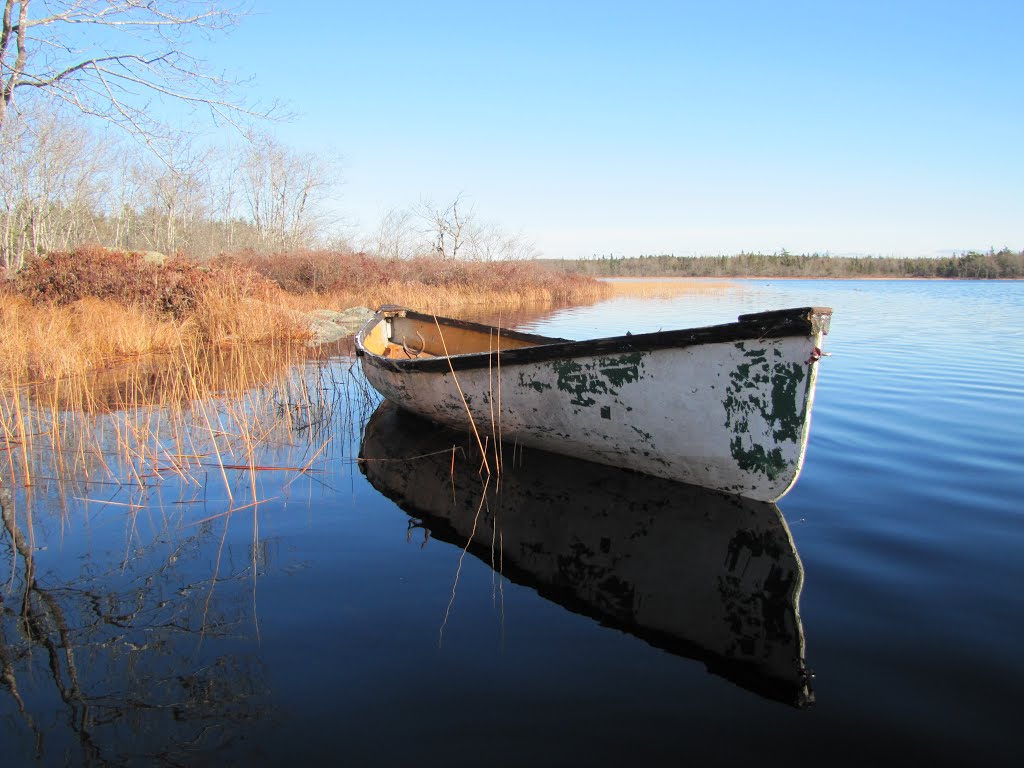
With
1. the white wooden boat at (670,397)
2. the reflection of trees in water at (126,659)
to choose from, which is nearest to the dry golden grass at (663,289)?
the white wooden boat at (670,397)

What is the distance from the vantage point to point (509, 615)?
9.33ft

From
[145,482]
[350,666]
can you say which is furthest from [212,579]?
[145,482]

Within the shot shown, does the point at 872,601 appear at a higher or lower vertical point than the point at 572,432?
lower

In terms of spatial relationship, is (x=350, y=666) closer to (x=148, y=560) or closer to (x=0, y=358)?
(x=148, y=560)

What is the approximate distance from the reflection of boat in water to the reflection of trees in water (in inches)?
53.9

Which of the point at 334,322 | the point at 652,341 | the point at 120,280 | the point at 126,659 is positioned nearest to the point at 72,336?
the point at 120,280

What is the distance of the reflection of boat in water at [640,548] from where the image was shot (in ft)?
8.75

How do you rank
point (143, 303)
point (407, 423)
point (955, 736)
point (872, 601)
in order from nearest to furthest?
point (955, 736), point (872, 601), point (407, 423), point (143, 303)

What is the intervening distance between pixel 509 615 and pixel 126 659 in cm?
154

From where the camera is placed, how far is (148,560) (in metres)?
3.29

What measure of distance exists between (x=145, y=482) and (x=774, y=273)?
232 ft

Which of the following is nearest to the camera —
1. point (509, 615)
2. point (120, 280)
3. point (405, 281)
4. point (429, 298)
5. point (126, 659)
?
point (126, 659)

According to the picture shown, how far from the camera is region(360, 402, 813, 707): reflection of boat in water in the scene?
267 cm

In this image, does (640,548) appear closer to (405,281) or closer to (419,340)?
(419,340)
